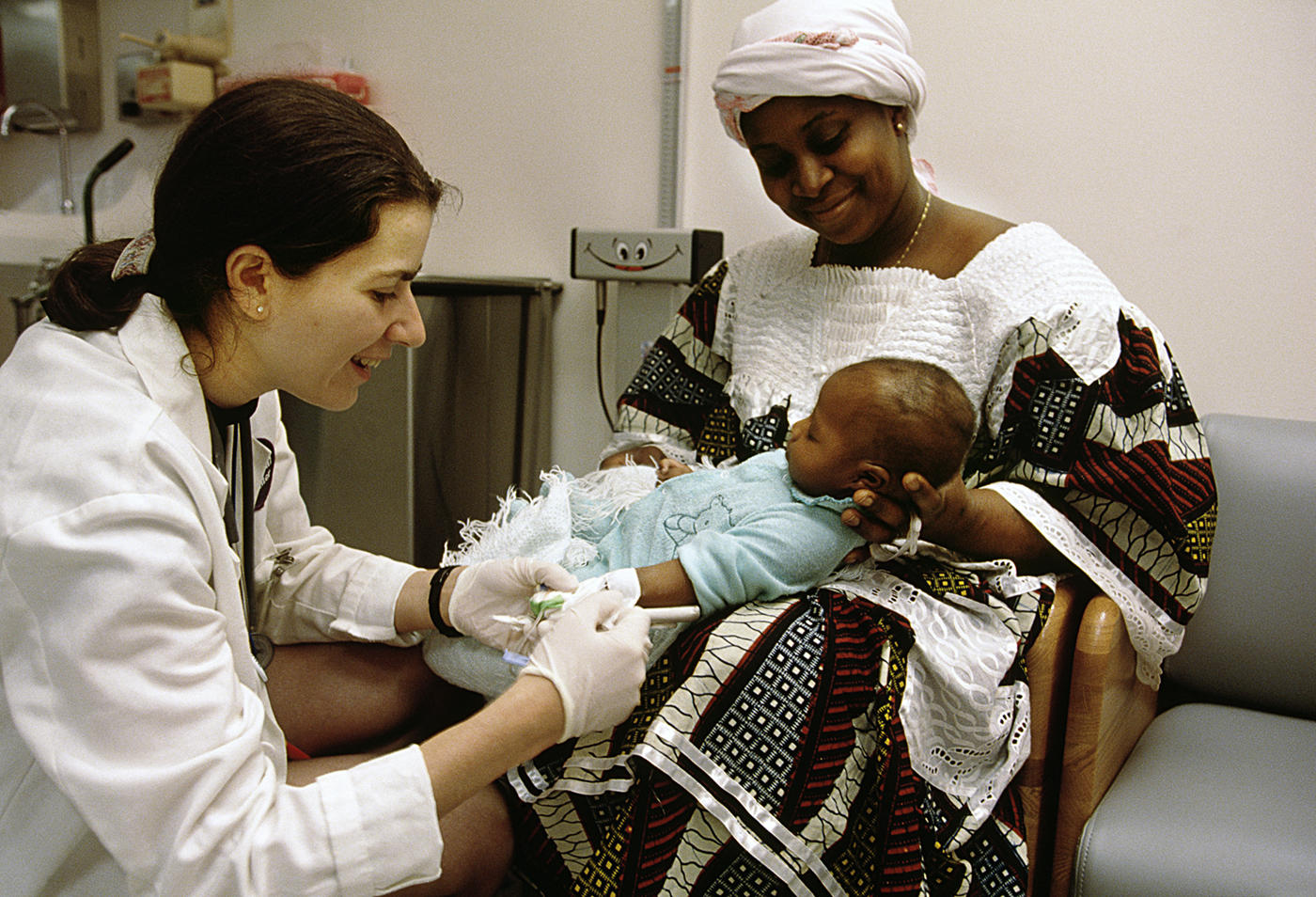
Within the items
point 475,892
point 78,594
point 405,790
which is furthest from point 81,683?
point 475,892

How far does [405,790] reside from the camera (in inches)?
31.6

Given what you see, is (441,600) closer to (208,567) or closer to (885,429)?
(208,567)

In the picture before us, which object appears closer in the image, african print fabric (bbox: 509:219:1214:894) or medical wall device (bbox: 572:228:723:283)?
african print fabric (bbox: 509:219:1214:894)

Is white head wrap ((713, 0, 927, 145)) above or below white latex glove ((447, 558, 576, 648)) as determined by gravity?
above

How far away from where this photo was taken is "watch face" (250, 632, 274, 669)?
3.78 ft

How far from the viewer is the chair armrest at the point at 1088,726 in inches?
47.0

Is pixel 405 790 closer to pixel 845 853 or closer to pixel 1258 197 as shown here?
pixel 845 853

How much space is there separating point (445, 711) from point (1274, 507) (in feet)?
4.13

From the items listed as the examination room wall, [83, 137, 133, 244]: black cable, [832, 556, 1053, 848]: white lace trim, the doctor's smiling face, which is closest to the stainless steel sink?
[83, 137, 133, 244]: black cable

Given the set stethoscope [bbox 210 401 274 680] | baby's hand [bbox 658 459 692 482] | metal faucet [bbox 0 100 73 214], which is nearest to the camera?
stethoscope [bbox 210 401 274 680]

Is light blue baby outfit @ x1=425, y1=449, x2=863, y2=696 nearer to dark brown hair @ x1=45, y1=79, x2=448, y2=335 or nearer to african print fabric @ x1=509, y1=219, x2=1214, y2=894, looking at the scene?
african print fabric @ x1=509, y1=219, x2=1214, y2=894

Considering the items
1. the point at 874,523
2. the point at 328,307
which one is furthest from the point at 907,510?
the point at 328,307

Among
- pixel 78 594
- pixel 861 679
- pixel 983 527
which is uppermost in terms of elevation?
pixel 78 594

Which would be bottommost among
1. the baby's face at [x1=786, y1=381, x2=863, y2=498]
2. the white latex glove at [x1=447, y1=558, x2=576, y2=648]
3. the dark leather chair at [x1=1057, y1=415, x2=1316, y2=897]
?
the dark leather chair at [x1=1057, y1=415, x2=1316, y2=897]
